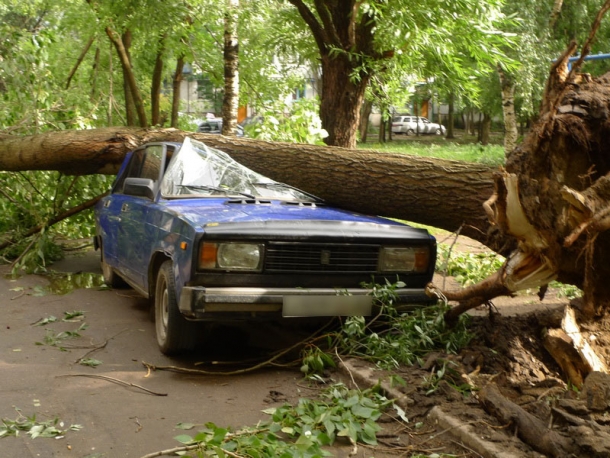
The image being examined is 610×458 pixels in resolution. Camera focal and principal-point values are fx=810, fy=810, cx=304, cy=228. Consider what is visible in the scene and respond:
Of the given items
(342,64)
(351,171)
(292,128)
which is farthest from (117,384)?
(342,64)

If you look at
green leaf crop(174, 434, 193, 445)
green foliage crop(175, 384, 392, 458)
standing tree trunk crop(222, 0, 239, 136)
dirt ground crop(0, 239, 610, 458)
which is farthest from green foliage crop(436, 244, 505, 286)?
green leaf crop(174, 434, 193, 445)

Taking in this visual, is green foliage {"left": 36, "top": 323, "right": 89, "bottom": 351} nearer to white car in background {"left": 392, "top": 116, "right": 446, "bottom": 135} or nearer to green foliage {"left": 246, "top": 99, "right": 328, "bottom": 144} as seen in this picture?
green foliage {"left": 246, "top": 99, "right": 328, "bottom": 144}

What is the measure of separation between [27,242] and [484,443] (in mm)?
8360

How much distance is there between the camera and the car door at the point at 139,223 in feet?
22.6

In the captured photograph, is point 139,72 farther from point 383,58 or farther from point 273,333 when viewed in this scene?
point 273,333

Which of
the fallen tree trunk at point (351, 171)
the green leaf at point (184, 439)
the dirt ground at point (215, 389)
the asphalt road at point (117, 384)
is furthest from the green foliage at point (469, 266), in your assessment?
the green leaf at point (184, 439)

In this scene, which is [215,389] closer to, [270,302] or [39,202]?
[270,302]

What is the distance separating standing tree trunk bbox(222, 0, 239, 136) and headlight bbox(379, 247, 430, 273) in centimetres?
833

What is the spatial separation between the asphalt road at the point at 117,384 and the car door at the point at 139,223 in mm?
552

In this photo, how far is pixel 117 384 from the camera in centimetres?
555

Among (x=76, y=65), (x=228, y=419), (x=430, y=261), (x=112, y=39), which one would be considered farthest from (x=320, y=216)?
(x=76, y=65)

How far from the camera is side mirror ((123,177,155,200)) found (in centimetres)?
696

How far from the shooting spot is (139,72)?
781 inches

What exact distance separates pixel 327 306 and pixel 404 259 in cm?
80
